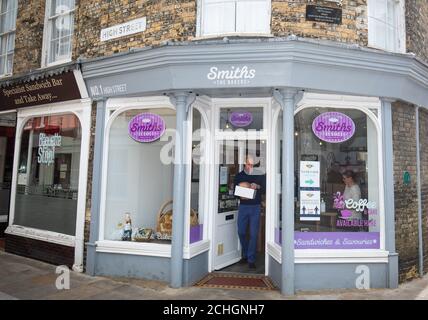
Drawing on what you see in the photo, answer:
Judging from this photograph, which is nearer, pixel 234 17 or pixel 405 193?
pixel 234 17

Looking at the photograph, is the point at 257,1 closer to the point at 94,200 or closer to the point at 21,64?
the point at 94,200

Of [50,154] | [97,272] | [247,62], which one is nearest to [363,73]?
[247,62]

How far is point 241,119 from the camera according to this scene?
6344 mm

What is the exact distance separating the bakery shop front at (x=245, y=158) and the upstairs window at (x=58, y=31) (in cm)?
166

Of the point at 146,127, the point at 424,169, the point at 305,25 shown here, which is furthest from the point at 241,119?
the point at 424,169

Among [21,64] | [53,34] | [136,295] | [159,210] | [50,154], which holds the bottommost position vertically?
[136,295]

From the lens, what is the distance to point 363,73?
556cm

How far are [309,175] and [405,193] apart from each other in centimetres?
177

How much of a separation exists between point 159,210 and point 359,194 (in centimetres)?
338

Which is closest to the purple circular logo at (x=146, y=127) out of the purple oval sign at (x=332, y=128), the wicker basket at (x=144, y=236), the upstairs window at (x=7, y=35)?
the wicker basket at (x=144, y=236)

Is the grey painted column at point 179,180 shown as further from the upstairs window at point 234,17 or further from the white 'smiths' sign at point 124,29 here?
the white 'smiths' sign at point 124,29

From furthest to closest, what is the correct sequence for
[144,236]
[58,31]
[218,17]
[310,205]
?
1. [58,31]
2. [144,236]
3. [218,17]
4. [310,205]

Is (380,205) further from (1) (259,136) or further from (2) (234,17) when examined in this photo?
(2) (234,17)

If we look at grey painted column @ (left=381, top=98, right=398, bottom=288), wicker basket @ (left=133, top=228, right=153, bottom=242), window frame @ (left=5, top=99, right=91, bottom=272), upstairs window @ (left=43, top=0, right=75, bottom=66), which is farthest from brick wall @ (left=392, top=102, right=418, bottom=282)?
upstairs window @ (left=43, top=0, right=75, bottom=66)
